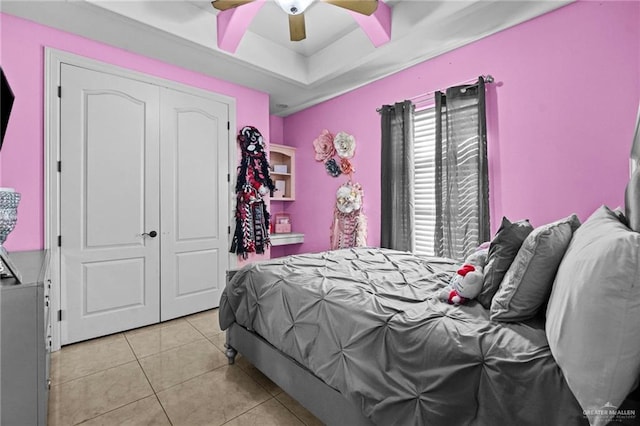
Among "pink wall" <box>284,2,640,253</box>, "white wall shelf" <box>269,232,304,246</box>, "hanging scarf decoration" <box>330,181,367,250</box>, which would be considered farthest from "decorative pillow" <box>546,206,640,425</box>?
"white wall shelf" <box>269,232,304,246</box>

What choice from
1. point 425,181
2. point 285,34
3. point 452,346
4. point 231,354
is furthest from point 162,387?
point 285,34

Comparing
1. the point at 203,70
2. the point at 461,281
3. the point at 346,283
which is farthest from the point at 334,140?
the point at 461,281

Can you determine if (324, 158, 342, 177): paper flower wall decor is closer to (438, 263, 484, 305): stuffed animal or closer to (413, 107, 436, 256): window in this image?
(413, 107, 436, 256): window

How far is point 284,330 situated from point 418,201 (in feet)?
6.96

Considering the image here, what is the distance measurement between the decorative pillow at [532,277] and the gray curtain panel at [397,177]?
198 cm

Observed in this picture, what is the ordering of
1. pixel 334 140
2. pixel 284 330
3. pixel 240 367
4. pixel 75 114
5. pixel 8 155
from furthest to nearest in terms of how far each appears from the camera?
pixel 334 140
pixel 75 114
pixel 8 155
pixel 240 367
pixel 284 330

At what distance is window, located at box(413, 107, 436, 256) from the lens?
10.3ft

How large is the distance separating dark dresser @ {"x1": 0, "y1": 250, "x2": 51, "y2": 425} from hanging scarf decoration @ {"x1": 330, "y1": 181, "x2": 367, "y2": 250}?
2888 mm

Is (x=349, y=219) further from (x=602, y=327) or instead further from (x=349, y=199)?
(x=602, y=327)

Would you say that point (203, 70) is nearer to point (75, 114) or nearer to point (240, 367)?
point (75, 114)

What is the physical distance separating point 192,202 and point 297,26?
204 cm

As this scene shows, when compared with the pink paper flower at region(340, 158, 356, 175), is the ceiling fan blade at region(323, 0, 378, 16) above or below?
above

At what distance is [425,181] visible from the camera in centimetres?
322

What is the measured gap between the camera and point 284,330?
5.75 feet
